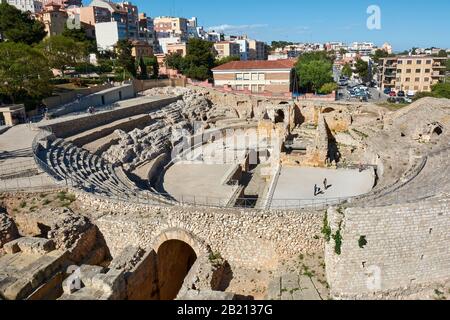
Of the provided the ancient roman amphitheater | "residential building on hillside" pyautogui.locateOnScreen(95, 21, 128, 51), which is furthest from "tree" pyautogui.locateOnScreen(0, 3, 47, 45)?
"residential building on hillside" pyautogui.locateOnScreen(95, 21, 128, 51)

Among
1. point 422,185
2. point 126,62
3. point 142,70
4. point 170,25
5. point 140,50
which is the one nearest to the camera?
point 422,185

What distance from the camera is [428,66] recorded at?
56844mm

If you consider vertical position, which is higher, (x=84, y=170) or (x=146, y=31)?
(x=146, y=31)

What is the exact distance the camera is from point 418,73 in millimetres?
57750

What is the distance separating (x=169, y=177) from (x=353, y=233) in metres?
16.1

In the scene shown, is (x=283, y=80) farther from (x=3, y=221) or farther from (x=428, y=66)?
(x=3, y=221)

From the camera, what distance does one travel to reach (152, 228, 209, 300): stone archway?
12336 millimetres

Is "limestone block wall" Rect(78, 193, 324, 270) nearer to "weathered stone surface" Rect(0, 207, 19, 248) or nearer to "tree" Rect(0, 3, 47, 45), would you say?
"weathered stone surface" Rect(0, 207, 19, 248)

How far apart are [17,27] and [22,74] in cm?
2075

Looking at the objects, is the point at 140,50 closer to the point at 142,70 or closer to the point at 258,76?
the point at 142,70

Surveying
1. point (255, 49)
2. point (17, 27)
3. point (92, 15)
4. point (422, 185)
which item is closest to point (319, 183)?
point (422, 185)

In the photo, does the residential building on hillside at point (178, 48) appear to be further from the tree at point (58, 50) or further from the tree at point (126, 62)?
the tree at point (58, 50)
